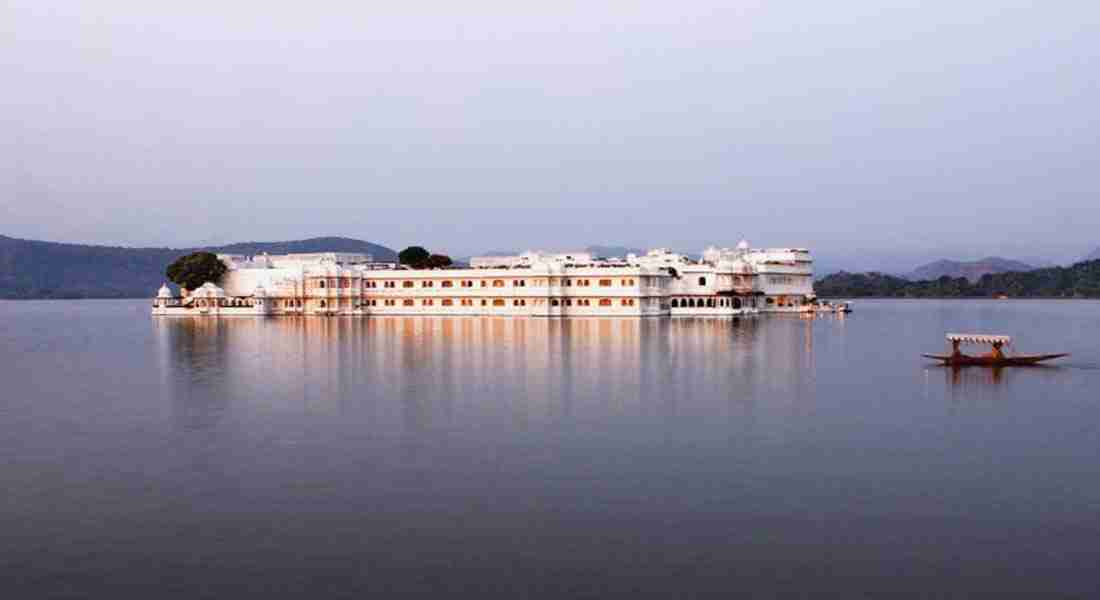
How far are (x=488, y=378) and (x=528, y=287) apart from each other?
2052 inches

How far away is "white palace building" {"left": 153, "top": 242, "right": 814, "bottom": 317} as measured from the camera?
81.1 metres

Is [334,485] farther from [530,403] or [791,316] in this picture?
[791,316]

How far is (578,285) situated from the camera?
3211 inches

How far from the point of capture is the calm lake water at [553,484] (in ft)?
37.1

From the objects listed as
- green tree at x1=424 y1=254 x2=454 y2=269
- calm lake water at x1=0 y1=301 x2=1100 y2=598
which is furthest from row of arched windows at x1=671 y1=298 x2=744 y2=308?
calm lake water at x1=0 y1=301 x2=1100 y2=598

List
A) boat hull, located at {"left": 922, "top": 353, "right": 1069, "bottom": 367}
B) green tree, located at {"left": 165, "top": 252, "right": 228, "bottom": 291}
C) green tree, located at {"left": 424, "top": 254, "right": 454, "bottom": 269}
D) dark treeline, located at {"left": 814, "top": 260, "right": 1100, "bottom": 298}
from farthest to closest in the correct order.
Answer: dark treeline, located at {"left": 814, "top": 260, "right": 1100, "bottom": 298}, green tree, located at {"left": 424, "top": 254, "right": 454, "bottom": 269}, green tree, located at {"left": 165, "top": 252, "right": 228, "bottom": 291}, boat hull, located at {"left": 922, "top": 353, "right": 1069, "bottom": 367}

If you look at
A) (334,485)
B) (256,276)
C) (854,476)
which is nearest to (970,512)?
(854,476)

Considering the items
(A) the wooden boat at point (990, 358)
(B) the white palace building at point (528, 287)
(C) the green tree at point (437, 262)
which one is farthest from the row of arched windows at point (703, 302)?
(A) the wooden boat at point (990, 358)

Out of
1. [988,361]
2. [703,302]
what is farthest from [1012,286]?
[988,361]

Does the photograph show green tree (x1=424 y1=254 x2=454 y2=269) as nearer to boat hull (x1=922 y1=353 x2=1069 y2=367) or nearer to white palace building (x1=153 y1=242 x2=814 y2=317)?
white palace building (x1=153 y1=242 x2=814 y2=317)

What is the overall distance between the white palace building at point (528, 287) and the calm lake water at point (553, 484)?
47.9 meters

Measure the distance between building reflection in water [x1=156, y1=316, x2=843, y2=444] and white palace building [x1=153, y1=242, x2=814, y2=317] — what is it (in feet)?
79.5

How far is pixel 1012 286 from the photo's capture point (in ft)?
580

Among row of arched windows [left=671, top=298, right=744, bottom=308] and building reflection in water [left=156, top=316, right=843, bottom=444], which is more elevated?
row of arched windows [left=671, top=298, right=744, bottom=308]
